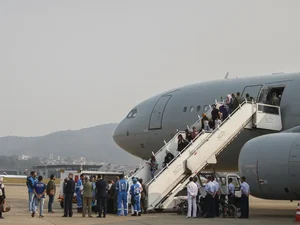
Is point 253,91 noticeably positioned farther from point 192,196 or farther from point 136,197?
point 136,197

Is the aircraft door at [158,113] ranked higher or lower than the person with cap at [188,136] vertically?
higher

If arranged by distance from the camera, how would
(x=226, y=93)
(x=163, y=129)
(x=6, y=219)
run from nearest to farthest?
1. (x=6, y=219)
2. (x=226, y=93)
3. (x=163, y=129)

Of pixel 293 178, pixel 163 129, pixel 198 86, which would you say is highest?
pixel 198 86

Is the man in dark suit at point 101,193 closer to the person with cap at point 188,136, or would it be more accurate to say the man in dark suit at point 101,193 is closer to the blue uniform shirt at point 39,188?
the blue uniform shirt at point 39,188

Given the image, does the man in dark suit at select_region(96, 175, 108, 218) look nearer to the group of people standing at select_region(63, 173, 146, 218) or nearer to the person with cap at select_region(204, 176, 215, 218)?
the group of people standing at select_region(63, 173, 146, 218)

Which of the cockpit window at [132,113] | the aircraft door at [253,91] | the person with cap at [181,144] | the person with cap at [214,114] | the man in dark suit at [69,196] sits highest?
the aircraft door at [253,91]

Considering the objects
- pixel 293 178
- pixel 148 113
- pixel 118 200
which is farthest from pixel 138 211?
pixel 148 113

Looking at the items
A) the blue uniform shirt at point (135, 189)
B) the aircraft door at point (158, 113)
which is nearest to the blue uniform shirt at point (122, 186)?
the blue uniform shirt at point (135, 189)

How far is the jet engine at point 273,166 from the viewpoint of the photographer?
2019 centimetres

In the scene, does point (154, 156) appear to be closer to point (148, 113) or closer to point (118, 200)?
point (118, 200)

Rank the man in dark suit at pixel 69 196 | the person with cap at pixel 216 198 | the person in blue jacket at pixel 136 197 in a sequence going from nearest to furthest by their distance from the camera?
the person with cap at pixel 216 198 < the person in blue jacket at pixel 136 197 < the man in dark suit at pixel 69 196

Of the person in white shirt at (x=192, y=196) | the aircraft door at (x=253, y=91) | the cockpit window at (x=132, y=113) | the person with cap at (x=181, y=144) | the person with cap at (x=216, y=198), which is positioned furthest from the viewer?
the cockpit window at (x=132, y=113)

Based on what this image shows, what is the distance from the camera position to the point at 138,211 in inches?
858

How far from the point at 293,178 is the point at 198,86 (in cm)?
1037
